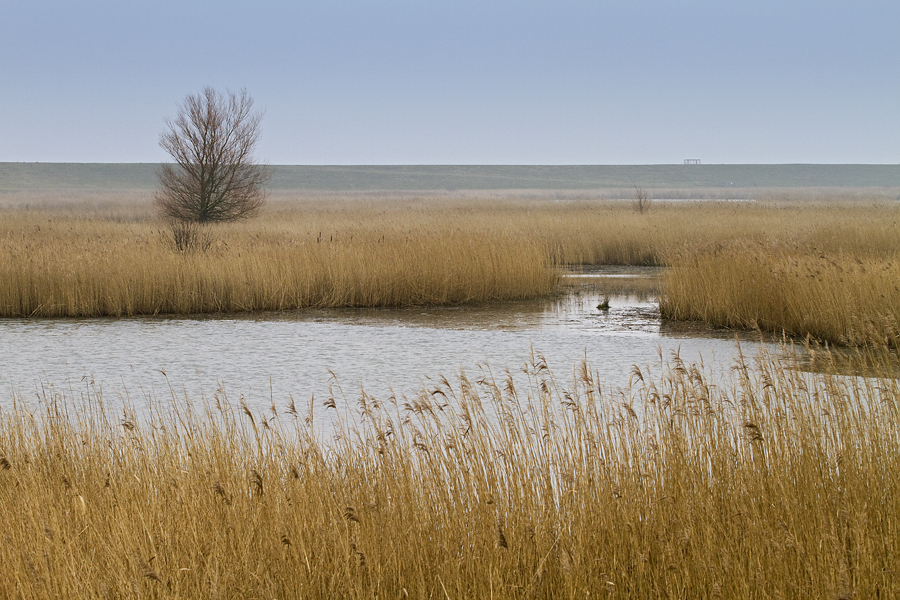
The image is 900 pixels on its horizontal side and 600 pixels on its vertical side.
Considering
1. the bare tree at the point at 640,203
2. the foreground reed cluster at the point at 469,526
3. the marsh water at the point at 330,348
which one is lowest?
the marsh water at the point at 330,348

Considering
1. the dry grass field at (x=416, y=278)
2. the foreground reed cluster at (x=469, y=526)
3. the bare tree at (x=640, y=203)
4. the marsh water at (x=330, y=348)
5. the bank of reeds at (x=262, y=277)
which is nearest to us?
the foreground reed cluster at (x=469, y=526)

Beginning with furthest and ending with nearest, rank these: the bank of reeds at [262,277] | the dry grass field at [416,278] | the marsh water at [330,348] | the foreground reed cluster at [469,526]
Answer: the bank of reeds at [262,277]
the dry grass field at [416,278]
the marsh water at [330,348]
the foreground reed cluster at [469,526]

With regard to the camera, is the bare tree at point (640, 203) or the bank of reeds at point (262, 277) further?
the bare tree at point (640, 203)

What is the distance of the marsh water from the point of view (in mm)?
8148

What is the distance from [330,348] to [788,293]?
18.5 ft

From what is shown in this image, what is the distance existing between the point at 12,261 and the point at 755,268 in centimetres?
1128

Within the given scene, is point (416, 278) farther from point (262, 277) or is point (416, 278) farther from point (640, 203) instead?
point (640, 203)

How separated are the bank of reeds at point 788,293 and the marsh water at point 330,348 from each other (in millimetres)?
495

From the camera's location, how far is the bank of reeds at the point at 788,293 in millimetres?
10078

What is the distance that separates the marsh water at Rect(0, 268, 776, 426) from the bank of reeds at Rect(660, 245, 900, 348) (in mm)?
495

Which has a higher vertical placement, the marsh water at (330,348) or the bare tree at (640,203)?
the bare tree at (640,203)

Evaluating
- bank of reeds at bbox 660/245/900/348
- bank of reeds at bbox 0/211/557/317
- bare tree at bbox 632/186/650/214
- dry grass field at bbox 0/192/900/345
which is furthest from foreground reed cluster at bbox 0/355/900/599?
bare tree at bbox 632/186/650/214

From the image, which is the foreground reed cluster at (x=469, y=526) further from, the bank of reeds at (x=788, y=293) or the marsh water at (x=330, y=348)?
the bank of reeds at (x=788, y=293)

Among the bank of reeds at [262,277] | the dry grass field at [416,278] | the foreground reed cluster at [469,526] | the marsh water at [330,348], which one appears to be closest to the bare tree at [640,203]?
the dry grass field at [416,278]
